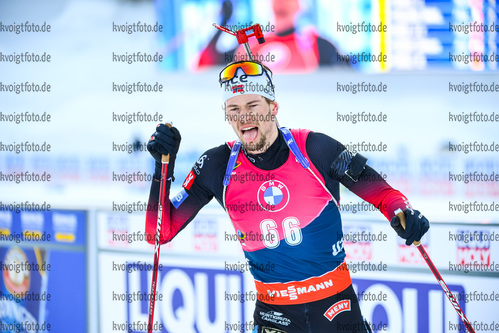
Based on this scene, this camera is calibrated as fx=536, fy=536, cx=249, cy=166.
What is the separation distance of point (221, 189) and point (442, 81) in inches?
132

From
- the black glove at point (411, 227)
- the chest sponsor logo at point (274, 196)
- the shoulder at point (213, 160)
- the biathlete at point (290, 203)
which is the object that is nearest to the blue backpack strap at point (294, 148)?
the biathlete at point (290, 203)

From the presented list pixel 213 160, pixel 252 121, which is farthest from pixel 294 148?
pixel 213 160

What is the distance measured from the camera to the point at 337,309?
8.33 feet

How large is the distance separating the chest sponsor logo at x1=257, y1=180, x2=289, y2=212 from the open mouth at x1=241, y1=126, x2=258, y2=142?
0.24 metres

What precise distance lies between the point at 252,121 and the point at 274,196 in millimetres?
375

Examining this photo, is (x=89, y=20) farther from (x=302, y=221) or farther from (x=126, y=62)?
(x=302, y=221)

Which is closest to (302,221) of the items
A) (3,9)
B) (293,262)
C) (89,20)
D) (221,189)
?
(293,262)

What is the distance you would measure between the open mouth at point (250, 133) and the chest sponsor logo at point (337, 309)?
88 cm

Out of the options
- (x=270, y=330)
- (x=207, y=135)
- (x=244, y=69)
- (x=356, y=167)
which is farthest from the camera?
(x=207, y=135)

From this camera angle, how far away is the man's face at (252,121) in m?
2.56

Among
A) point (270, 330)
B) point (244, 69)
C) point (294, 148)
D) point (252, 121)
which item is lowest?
point (270, 330)

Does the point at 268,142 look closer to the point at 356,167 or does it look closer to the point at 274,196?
the point at 274,196

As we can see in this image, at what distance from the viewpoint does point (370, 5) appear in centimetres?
514

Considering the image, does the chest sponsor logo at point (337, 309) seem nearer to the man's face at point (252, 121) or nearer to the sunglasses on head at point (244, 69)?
the man's face at point (252, 121)
